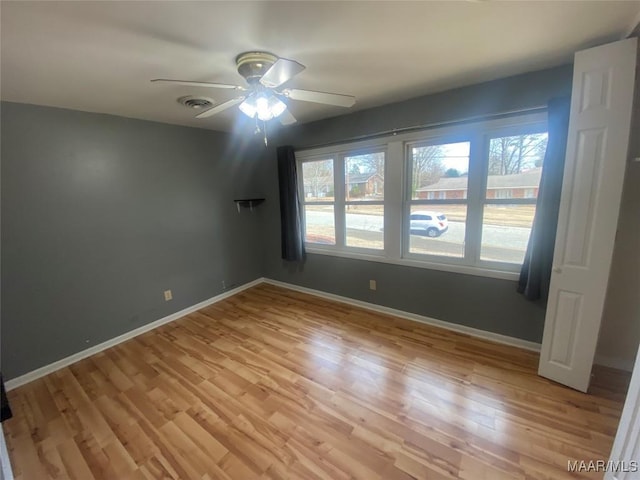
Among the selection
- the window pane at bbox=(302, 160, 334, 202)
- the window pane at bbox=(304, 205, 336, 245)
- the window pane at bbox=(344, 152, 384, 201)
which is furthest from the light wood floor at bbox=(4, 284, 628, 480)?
the window pane at bbox=(302, 160, 334, 202)

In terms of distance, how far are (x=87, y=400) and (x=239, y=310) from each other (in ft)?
5.30

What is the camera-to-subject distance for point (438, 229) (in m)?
2.79

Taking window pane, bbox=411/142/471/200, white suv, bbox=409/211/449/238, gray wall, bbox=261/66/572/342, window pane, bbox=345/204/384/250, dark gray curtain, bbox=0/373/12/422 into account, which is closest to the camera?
dark gray curtain, bbox=0/373/12/422

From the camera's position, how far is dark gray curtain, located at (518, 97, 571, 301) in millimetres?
1957

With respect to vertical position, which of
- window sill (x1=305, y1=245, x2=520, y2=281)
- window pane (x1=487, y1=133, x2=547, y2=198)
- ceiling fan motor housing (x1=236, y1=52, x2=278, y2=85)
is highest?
ceiling fan motor housing (x1=236, y1=52, x2=278, y2=85)

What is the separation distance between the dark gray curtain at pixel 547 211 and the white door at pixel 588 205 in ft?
0.75

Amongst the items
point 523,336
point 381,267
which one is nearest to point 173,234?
point 381,267

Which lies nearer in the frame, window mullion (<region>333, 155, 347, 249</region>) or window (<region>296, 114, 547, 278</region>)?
window (<region>296, 114, 547, 278</region>)

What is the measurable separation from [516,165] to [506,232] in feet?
1.95

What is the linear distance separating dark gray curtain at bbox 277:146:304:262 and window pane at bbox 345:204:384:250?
722 millimetres

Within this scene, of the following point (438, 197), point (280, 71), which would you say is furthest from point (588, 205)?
point (280, 71)

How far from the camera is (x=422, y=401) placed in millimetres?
1890

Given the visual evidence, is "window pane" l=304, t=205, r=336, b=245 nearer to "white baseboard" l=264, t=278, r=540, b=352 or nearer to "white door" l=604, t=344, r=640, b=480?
"white baseboard" l=264, t=278, r=540, b=352

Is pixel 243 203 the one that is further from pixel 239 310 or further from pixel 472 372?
pixel 472 372
